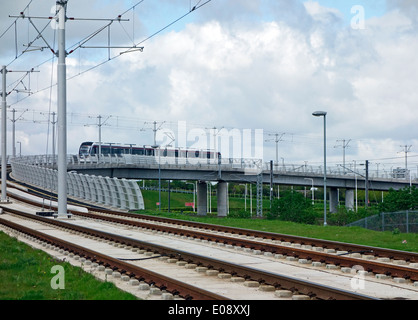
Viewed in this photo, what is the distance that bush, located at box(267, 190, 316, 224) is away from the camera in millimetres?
44969

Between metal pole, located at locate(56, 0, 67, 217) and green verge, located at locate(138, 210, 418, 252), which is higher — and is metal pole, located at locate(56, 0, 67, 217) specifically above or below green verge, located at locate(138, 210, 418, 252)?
above

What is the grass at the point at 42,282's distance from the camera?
10.6 m

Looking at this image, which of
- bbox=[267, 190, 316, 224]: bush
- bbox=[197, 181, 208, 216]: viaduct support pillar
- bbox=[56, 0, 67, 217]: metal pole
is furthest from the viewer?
bbox=[197, 181, 208, 216]: viaduct support pillar

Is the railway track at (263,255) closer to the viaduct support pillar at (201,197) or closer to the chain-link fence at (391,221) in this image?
the chain-link fence at (391,221)

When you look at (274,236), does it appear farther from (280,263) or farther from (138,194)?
(138,194)

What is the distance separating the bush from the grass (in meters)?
30.1

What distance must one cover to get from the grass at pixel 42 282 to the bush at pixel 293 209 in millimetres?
30105

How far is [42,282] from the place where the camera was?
40.3 feet

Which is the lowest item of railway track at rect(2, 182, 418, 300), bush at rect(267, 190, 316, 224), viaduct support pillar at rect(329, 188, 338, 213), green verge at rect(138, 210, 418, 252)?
viaduct support pillar at rect(329, 188, 338, 213)

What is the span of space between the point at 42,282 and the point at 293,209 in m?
35.0

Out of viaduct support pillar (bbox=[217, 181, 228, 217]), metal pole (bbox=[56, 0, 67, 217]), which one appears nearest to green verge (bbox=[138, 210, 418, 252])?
metal pole (bbox=[56, 0, 67, 217])

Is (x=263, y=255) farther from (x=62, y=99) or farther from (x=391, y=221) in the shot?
(x=391, y=221)

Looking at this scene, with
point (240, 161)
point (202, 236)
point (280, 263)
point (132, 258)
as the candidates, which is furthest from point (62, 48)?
point (240, 161)

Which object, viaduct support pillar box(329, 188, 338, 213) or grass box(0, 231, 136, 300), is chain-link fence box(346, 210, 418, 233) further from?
viaduct support pillar box(329, 188, 338, 213)
